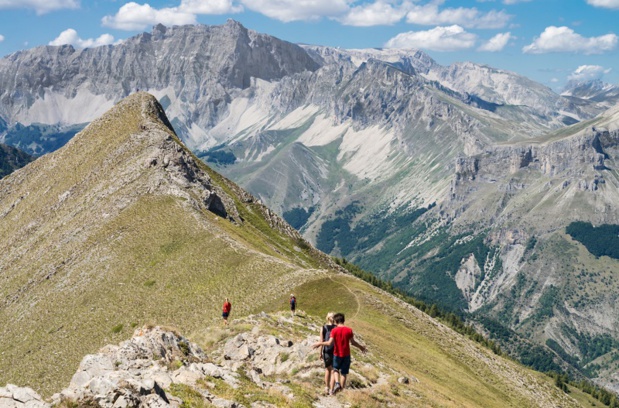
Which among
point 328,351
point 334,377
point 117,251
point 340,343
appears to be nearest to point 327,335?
point 328,351

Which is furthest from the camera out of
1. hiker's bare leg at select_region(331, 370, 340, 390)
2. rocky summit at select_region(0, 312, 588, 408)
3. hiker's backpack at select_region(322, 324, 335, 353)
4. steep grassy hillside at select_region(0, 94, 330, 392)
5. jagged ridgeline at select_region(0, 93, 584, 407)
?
steep grassy hillside at select_region(0, 94, 330, 392)

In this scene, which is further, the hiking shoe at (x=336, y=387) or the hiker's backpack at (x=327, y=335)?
the hiking shoe at (x=336, y=387)

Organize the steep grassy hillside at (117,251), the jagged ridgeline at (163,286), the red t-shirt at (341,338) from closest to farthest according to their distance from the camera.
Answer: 1. the red t-shirt at (341,338)
2. the jagged ridgeline at (163,286)
3. the steep grassy hillside at (117,251)

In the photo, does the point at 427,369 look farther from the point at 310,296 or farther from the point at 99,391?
the point at 99,391

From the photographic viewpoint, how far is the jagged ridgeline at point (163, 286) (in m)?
76.2

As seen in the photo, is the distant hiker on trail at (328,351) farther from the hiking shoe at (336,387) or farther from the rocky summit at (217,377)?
the rocky summit at (217,377)

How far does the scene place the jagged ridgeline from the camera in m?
76.2

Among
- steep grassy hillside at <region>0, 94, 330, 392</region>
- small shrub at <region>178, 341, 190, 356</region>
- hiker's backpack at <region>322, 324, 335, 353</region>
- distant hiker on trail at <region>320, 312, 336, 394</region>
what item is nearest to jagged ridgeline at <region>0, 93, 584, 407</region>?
steep grassy hillside at <region>0, 94, 330, 392</region>

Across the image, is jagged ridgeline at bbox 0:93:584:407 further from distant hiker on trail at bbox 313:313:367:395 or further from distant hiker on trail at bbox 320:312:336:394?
distant hiker on trail at bbox 313:313:367:395

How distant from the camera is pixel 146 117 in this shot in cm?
17162

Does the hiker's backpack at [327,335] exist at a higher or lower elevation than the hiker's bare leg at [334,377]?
higher

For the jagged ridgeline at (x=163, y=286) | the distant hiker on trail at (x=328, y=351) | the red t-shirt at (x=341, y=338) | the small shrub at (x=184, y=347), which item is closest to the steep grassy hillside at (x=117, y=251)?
the jagged ridgeline at (x=163, y=286)

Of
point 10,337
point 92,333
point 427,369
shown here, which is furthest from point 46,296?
point 427,369

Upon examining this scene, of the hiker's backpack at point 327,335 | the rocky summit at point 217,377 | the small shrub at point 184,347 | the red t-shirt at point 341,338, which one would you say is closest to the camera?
the rocky summit at point 217,377
